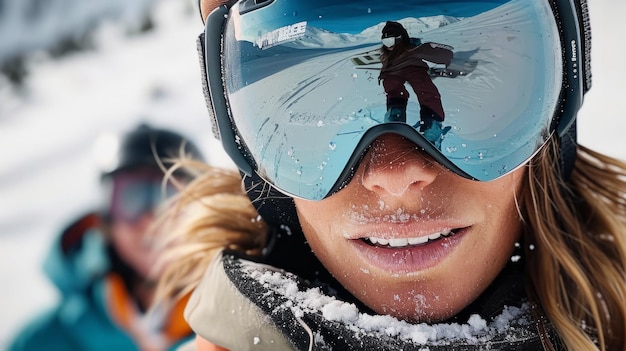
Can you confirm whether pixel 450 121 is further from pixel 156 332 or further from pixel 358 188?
pixel 156 332

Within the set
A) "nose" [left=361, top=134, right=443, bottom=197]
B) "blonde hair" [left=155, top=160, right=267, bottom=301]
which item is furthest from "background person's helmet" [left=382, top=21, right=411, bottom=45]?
"blonde hair" [left=155, top=160, right=267, bottom=301]

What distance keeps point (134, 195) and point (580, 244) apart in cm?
250

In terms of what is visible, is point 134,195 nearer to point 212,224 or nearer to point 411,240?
point 212,224

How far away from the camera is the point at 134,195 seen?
3.36 m

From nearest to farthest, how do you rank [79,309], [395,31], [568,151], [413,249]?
[395,31]
[413,249]
[568,151]
[79,309]

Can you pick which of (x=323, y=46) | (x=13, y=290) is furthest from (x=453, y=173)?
(x=13, y=290)

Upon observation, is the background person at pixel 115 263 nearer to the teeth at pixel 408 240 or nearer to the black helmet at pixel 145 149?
the black helmet at pixel 145 149

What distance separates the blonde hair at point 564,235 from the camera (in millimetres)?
1257

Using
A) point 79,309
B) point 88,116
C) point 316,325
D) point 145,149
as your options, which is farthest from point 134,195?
point 316,325

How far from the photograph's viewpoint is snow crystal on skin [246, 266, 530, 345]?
41.2 inches

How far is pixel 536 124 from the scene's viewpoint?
1.05 meters

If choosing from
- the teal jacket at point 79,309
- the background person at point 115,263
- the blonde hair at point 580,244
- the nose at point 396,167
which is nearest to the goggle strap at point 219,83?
the nose at point 396,167

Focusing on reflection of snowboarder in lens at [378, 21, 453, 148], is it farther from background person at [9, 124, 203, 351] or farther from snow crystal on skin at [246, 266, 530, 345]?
background person at [9, 124, 203, 351]

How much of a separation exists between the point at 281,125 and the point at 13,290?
129 inches
